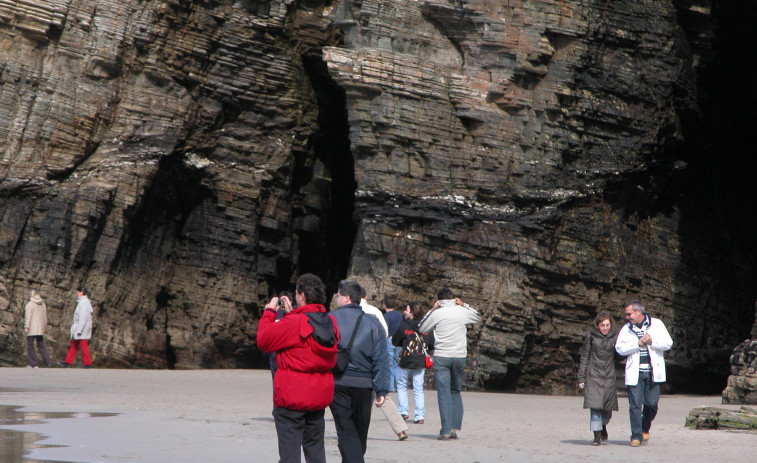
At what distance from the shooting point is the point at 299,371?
6.97 m

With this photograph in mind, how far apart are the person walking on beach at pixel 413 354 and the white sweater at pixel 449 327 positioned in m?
0.84

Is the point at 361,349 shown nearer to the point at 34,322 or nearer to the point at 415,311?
the point at 415,311

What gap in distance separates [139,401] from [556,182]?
40.1 ft

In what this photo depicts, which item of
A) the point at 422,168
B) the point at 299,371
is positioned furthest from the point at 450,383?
the point at 422,168

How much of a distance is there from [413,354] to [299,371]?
244 inches

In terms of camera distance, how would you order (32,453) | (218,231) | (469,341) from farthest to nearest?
(218,231) → (469,341) → (32,453)

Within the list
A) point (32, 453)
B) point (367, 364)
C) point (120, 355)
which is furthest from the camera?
point (120, 355)

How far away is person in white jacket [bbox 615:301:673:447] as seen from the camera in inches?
450

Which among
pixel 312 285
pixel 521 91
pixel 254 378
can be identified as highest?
pixel 521 91

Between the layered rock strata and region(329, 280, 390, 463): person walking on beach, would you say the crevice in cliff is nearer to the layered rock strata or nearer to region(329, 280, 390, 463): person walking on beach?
the layered rock strata

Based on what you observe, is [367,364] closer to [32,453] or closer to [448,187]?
[32,453]

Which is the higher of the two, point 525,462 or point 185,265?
point 185,265

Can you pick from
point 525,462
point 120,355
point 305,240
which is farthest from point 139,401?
point 305,240

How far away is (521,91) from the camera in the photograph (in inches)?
905
